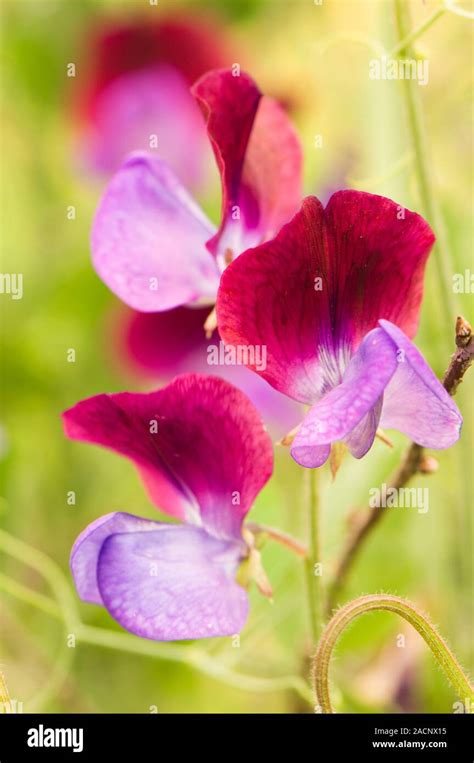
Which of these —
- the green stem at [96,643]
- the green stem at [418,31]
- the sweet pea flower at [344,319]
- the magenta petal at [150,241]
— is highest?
the green stem at [418,31]

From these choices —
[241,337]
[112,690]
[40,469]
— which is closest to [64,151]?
[40,469]

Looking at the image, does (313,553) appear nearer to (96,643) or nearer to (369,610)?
(369,610)

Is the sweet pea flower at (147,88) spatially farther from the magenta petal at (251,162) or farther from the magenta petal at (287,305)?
the magenta petal at (287,305)

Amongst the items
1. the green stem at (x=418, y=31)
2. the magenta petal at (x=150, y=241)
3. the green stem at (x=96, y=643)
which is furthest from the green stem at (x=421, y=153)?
the green stem at (x=96, y=643)

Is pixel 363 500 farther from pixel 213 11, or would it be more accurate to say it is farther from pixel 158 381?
pixel 213 11

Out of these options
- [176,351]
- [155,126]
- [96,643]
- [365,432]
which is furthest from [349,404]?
[155,126]

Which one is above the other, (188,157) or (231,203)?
(188,157)

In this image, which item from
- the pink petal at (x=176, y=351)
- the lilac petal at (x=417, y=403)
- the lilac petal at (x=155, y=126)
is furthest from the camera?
the lilac petal at (x=155, y=126)
